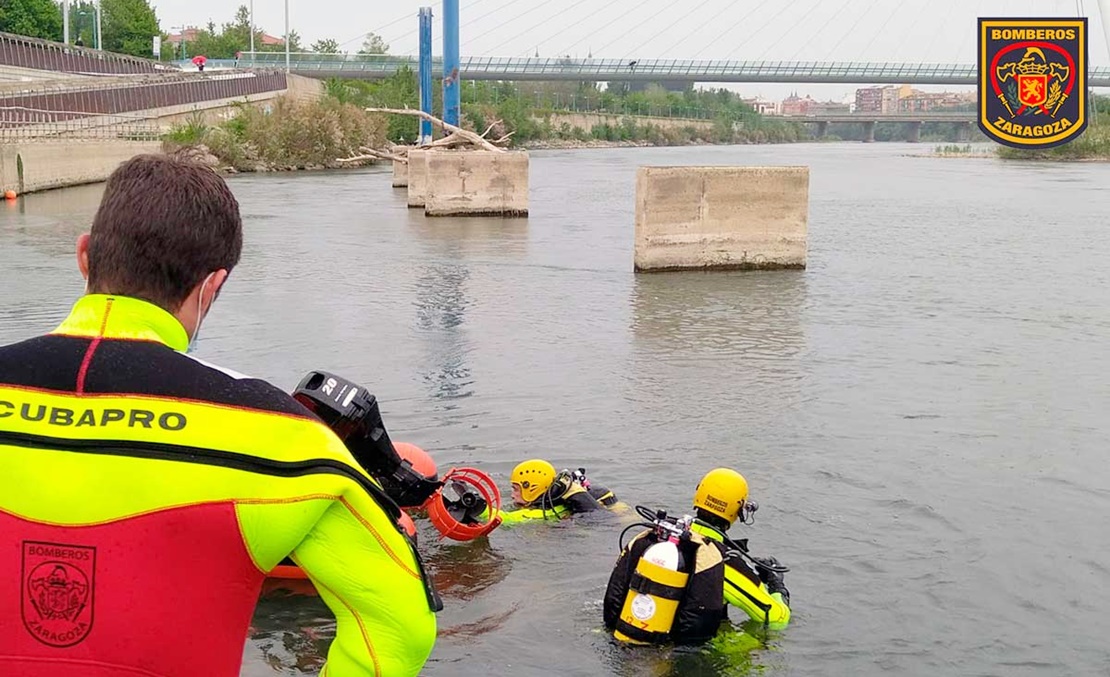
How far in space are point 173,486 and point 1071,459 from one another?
9.54 metres

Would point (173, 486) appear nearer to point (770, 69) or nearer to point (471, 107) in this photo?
point (770, 69)

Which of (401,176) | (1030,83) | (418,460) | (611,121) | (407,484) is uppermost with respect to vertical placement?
(611,121)

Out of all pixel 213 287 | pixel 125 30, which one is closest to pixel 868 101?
pixel 125 30

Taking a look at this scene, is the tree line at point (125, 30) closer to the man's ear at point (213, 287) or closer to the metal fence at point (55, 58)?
the metal fence at point (55, 58)

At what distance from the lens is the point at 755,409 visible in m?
11.9

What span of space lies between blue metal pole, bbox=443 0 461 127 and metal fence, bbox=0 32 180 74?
21083mm

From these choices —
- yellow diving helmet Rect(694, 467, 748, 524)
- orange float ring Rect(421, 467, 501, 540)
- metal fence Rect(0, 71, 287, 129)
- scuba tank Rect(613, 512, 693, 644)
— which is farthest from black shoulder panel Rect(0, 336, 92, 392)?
metal fence Rect(0, 71, 287, 129)

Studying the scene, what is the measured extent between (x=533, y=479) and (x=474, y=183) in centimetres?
2360

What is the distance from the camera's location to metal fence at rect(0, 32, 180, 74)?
64125 mm

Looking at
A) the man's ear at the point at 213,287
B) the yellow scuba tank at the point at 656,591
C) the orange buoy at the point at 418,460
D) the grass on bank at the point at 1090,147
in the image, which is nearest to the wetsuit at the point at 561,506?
the orange buoy at the point at 418,460

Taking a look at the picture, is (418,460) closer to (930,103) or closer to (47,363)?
(47,363)

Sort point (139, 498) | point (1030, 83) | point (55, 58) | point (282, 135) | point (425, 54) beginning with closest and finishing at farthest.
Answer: point (139, 498), point (1030, 83), point (282, 135), point (425, 54), point (55, 58)

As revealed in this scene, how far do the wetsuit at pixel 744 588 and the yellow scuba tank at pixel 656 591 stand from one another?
371mm

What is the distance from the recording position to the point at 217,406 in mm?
2135
